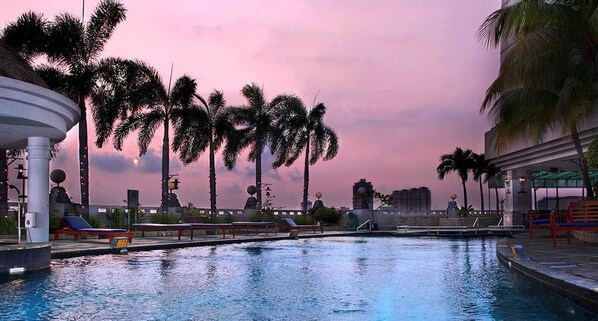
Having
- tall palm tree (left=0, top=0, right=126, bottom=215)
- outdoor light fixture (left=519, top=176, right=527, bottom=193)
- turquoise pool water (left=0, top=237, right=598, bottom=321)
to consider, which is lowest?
turquoise pool water (left=0, top=237, right=598, bottom=321)

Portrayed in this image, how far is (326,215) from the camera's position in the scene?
47.1 meters

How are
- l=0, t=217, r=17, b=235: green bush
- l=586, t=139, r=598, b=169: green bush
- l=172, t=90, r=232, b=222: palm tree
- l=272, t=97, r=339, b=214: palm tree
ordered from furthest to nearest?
l=272, t=97, r=339, b=214: palm tree → l=172, t=90, r=232, b=222: palm tree → l=0, t=217, r=17, b=235: green bush → l=586, t=139, r=598, b=169: green bush

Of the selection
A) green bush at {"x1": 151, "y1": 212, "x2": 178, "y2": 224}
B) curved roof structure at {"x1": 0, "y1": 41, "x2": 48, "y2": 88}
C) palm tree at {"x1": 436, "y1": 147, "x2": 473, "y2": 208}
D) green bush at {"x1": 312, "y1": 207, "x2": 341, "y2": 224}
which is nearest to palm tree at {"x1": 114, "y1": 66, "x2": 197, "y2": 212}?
green bush at {"x1": 151, "y1": 212, "x2": 178, "y2": 224}

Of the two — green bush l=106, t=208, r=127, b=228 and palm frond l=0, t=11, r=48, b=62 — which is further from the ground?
palm frond l=0, t=11, r=48, b=62

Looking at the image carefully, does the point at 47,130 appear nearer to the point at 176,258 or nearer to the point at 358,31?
the point at 176,258

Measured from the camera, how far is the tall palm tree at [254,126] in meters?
46.4

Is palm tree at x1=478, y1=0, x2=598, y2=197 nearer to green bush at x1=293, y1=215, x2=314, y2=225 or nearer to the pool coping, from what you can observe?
the pool coping

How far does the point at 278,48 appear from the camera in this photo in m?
28.4

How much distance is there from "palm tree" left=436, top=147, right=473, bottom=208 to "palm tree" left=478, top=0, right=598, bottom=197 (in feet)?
188

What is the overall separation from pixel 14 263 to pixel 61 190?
22.5m

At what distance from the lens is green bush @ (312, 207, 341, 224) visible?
47.0m

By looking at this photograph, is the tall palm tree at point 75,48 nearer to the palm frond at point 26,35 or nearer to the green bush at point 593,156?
the palm frond at point 26,35

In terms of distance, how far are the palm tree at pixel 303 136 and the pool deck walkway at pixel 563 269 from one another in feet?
115

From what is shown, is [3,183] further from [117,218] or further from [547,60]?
[547,60]
